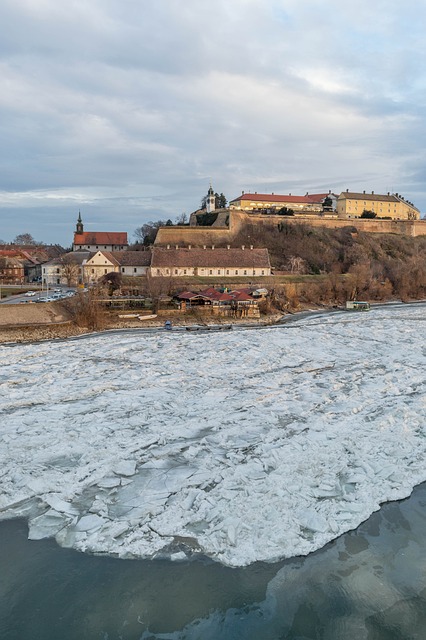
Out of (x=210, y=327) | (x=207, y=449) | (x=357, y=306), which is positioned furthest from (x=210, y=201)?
(x=207, y=449)

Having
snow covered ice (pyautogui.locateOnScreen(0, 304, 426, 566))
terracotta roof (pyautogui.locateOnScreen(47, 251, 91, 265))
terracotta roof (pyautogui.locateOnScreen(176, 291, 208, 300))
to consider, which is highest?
terracotta roof (pyautogui.locateOnScreen(47, 251, 91, 265))

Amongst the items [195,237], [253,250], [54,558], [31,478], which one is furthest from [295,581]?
[195,237]

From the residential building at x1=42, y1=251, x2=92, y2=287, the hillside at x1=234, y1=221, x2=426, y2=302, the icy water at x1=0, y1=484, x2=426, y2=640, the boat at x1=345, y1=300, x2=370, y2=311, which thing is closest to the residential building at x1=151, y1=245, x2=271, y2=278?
the hillside at x1=234, y1=221, x2=426, y2=302

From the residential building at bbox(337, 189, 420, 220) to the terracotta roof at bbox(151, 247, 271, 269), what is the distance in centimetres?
2697

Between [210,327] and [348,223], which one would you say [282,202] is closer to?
[348,223]

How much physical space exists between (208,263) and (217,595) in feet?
133

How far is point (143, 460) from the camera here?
11328 millimetres

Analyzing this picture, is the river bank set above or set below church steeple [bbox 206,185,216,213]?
below

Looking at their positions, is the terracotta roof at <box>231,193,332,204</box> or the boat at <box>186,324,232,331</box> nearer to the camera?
the boat at <box>186,324,232,331</box>

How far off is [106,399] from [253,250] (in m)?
35.7

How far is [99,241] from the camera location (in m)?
60.1

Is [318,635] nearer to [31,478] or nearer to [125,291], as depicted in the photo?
[31,478]

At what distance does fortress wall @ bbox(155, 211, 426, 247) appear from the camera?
55.2 meters

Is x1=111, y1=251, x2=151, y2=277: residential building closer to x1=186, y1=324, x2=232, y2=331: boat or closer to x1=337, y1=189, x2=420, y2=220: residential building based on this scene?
x1=186, y1=324, x2=232, y2=331: boat
